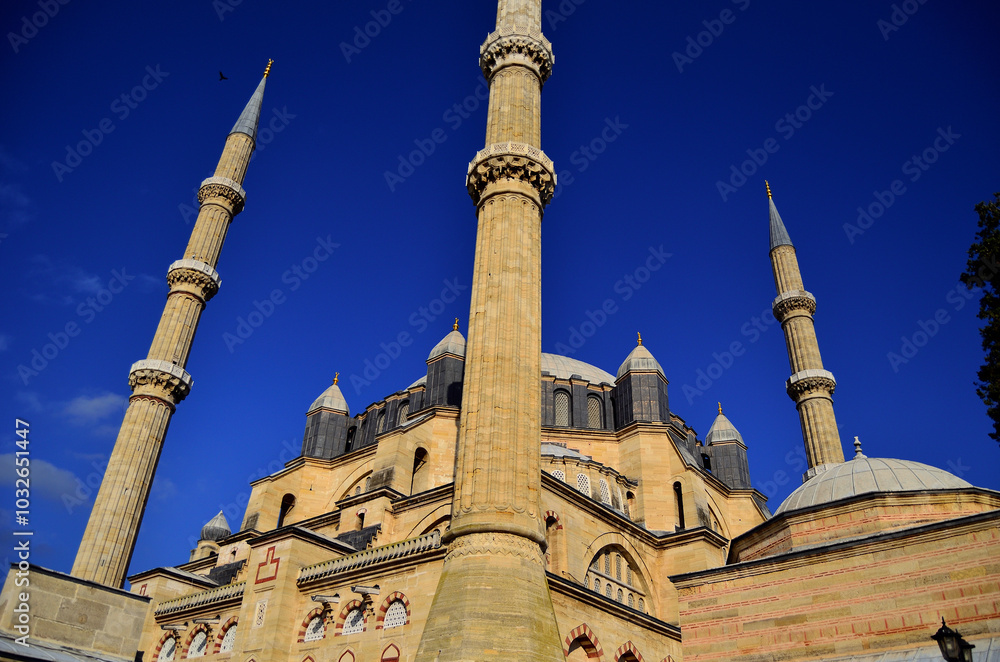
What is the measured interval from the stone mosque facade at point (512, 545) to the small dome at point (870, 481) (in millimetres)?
54

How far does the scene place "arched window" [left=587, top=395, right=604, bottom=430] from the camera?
901 inches

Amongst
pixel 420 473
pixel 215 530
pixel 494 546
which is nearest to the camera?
pixel 494 546

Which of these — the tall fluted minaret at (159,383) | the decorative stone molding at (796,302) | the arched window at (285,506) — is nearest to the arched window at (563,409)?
the decorative stone molding at (796,302)

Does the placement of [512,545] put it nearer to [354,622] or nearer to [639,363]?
[354,622]

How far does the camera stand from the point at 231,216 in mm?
21766

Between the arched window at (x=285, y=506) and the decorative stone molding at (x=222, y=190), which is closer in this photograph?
the decorative stone molding at (x=222, y=190)

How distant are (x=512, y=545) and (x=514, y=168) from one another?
691 centimetres

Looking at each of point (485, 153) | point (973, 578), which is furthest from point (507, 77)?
point (973, 578)

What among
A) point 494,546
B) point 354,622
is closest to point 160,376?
point 354,622

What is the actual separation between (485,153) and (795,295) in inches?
617

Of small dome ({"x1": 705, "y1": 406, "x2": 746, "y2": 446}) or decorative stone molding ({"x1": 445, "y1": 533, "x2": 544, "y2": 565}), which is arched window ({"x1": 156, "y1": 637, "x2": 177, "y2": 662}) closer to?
decorative stone molding ({"x1": 445, "y1": 533, "x2": 544, "y2": 565})

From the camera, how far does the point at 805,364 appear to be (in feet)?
77.3

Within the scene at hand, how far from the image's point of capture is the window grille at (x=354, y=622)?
12281 mm

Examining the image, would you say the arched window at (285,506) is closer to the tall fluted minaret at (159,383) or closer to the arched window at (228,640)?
the tall fluted minaret at (159,383)
